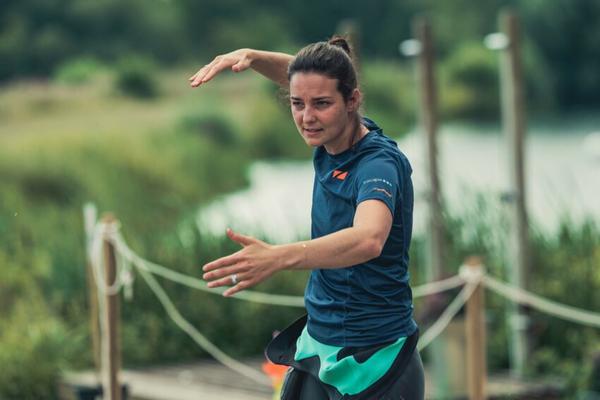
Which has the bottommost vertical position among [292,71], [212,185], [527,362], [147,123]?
[527,362]

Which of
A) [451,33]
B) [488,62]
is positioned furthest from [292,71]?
[451,33]

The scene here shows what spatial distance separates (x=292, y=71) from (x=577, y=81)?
29597 mm

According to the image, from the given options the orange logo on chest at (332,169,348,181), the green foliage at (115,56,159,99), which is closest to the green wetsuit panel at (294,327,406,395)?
the orange logo on chest at (332,169,348,181)

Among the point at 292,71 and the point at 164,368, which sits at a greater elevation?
the point at 292,71

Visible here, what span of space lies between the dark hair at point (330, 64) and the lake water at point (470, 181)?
5622mm

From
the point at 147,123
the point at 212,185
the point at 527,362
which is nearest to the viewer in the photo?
the point at 527,362

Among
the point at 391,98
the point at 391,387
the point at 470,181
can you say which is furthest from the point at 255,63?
the point at 391,98

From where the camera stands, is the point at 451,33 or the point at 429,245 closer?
the point at 429,245

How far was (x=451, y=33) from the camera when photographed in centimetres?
3366

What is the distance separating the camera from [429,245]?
30.7ft

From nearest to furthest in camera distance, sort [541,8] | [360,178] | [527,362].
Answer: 1. [360,178]
2. [527,362]
3. [541,8]

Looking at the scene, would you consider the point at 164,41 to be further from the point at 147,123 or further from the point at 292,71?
the point at 292,71

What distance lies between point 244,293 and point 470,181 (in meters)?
2.79

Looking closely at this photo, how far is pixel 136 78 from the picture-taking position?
94.9 feet
